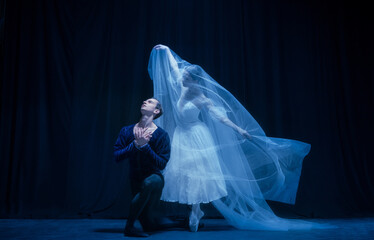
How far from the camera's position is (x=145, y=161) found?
232 centimetres

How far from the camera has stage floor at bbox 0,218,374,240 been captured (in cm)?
228

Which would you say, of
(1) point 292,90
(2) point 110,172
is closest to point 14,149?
(2) point 110,172

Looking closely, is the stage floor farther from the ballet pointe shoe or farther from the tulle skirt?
the tulle skirt

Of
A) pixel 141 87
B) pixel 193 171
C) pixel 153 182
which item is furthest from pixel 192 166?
pixel 141 87

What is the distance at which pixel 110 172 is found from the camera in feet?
11.5

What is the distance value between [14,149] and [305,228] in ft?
11.1

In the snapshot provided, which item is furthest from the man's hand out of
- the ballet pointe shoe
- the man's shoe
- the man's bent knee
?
the ballet pointe shoe

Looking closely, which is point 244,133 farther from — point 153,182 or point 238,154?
point 153,182

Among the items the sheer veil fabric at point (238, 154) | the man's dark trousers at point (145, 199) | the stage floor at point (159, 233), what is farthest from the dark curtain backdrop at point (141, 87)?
the man's dark trousers at point (145, 199)

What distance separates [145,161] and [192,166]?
1.42ft

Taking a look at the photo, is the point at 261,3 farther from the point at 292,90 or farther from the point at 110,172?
the point at 110,172

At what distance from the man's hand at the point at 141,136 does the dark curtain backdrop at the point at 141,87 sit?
Answer: 1283 millimetres

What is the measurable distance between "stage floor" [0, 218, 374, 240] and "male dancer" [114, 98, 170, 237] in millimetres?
167

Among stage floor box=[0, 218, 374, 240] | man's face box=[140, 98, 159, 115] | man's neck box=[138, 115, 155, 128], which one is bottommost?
stage floor box=[0, 218, 374, 240]
